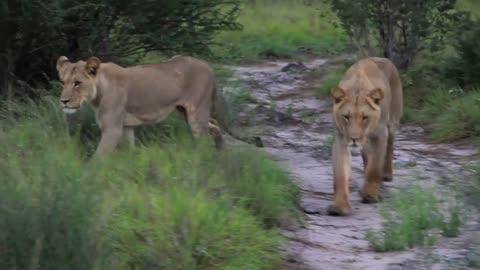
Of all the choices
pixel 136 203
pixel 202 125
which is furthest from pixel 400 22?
pixel 136 203

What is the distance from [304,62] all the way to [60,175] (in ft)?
→ 48.1

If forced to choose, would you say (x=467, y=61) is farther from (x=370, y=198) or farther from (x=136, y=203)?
(x=136, y=203)

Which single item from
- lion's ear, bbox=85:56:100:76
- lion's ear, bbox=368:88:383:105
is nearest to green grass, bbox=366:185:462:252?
lion's ear, bbox=368:88:383:105

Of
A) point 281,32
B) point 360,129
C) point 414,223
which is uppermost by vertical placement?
point 360,129

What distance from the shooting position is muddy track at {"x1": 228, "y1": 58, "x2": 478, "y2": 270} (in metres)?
6.88

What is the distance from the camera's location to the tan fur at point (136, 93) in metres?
8.66

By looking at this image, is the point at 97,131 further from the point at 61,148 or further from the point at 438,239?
the point at 438,239

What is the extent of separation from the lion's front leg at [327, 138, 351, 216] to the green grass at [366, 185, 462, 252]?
0.74 meters

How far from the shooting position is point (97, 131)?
9.23 metres

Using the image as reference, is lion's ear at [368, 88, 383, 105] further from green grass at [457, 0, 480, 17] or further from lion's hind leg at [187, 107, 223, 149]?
green grass at [457, 0, 480, 17]

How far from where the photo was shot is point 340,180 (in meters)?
8.40

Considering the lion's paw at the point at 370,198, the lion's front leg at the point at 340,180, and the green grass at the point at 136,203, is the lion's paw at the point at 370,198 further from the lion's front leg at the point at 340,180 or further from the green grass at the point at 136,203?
the green grass at the point at 136,203

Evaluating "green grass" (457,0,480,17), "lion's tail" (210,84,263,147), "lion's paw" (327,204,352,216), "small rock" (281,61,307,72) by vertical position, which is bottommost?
"small rock" (281,61,307,72)

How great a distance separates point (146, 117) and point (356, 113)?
68.7 inches
